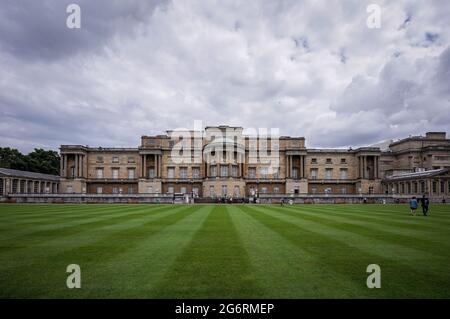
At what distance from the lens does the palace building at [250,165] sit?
265ft

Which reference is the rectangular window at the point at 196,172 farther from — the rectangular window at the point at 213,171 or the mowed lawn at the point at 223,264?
the mowed lawn at the point at 223,264

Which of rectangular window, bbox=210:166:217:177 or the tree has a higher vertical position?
the tree

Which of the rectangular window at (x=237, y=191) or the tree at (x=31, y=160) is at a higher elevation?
the tree at (x=31, y=160)

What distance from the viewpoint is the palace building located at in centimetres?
8069

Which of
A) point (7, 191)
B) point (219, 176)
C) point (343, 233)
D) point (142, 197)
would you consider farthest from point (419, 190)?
point (7, 191)

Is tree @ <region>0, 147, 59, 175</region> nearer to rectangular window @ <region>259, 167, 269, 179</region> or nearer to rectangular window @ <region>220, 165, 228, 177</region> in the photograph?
rectangular window @ <region>220, 165, 228, 177</region>

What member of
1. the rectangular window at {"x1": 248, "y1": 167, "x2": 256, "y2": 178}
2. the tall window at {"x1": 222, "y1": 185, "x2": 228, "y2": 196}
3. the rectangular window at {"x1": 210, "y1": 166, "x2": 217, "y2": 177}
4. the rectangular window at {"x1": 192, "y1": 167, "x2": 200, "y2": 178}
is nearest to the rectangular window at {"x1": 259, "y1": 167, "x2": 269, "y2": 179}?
the rectangular window at {"x1": 248, "y1": 167, "x2": 256, "y2": 178}

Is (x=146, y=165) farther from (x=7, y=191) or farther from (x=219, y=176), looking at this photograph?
(x=7, y=191)

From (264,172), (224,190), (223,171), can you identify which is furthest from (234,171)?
(264,172)

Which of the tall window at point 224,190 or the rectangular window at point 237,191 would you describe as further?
the rectangular window at point 237,191

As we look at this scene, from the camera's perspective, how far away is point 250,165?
84125 mm

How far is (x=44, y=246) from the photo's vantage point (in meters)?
11.4

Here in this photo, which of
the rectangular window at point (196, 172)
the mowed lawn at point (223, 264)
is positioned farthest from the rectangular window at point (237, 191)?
the mowed lawn at point (223, 264)
